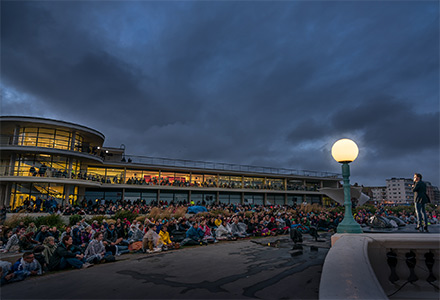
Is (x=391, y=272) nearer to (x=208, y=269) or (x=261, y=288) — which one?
(x=261, y=288)

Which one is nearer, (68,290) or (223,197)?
(68,290)

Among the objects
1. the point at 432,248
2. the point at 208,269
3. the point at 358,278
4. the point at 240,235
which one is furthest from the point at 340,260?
the point at 240,235

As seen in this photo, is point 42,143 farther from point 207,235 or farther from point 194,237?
point 194,237

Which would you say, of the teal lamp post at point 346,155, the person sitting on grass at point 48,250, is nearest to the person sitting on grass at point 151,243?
the person sitting on grass at point 48,250

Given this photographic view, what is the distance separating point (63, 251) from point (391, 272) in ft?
27.6

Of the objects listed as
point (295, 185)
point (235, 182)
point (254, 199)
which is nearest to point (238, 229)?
point (235, 182)

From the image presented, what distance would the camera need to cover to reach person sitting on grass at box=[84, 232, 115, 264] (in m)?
8.82

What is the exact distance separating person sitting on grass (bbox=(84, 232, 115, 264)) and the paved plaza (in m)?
0.57

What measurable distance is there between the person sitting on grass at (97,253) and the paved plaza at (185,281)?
569mm

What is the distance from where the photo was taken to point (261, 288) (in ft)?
17.5

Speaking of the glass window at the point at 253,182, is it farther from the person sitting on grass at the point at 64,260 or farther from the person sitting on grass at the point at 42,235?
the person sitting on grass at the point at 64,260

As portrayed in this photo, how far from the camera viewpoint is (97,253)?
30.1 ft

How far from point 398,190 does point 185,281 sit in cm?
22355

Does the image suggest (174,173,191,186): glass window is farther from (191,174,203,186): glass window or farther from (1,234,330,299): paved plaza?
(1,234,330,299): paved plaza
